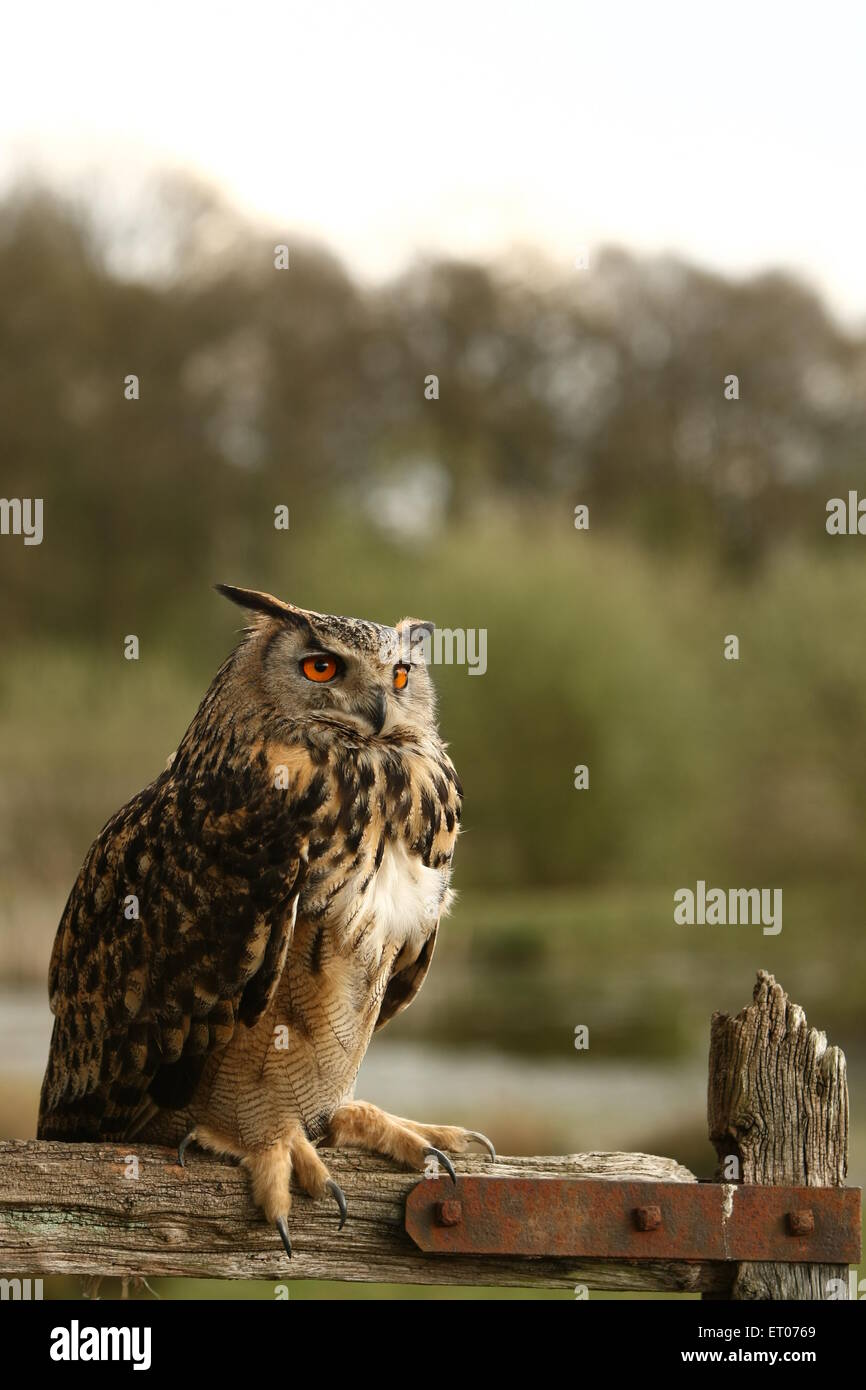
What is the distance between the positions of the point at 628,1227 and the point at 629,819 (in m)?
15.0

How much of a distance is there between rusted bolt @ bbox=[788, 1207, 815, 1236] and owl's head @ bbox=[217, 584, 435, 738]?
3.52ft

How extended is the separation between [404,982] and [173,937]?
→ 1.80 ft

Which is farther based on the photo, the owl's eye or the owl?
the owl's eye

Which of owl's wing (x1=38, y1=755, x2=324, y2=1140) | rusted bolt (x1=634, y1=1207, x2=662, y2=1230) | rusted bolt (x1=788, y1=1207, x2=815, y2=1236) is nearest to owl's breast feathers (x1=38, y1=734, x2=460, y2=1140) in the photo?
owl's wing (x1=38, y1=755, x2=324, y2=1140)

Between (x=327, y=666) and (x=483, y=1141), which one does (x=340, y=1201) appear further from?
(x=327, y=666)

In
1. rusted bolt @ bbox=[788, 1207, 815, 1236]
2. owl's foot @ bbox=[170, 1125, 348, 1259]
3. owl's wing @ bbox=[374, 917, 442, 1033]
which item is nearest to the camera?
rusted bolt @ bbox=[788, 1207, 815, 1236]

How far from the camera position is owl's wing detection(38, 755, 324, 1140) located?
247 centimetres

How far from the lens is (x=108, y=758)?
14.1 metres

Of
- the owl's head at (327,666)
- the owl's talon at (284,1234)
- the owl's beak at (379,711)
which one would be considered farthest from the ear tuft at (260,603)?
the owl's talon at (284,1234)

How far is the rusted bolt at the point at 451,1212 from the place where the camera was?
86.1 inches

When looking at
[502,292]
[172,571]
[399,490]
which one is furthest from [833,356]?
[172,571]

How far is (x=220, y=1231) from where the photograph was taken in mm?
2283

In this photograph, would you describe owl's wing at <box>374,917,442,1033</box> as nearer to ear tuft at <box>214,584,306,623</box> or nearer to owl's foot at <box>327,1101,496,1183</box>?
owl's foot at <box>327,1101,496,1183</box>

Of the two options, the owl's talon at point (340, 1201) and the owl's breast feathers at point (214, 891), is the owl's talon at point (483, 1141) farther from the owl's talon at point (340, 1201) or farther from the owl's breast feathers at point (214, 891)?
the owl's breast feathers at point (214, 891)
